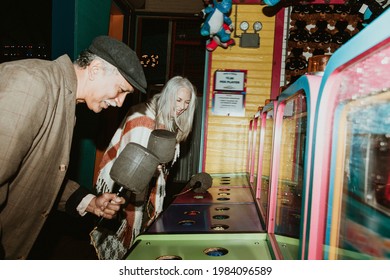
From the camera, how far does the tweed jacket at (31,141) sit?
135 cm

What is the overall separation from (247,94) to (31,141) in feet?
14.7

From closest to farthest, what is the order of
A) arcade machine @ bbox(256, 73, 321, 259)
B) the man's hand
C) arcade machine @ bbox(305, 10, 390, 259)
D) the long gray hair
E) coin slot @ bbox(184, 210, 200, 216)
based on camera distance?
arcade machine @ bbox(305, 10, 390, 259) < arcade machine @ bbox(256, 73, 321, 259) < the man's hand < coin slot @ bbox(184, 210, 200, 216) < the long gray hair

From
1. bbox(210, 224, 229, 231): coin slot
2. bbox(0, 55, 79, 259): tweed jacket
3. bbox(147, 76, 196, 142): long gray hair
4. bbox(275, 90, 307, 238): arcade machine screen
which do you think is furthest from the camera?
bbox(147, 76, 196, 142): long gray hair

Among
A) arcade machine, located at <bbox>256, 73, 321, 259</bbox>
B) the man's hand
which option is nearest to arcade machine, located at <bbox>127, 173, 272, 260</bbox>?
arcade machine, located at <bbox>256, 73, 321, 259</bbox>

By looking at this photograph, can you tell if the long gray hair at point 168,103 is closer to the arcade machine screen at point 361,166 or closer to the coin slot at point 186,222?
the coin slot at point 186,222

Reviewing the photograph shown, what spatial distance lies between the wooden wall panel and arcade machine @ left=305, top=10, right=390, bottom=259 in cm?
443

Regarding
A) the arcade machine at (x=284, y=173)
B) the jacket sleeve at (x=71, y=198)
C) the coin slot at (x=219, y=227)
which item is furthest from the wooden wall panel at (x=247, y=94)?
the arcade machine at (x=284, y=173)

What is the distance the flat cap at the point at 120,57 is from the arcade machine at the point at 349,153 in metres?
1.07

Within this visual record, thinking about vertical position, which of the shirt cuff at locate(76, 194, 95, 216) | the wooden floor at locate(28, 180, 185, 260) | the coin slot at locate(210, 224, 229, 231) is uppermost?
the shirt cuff at locate(76, 194, 95, 216)

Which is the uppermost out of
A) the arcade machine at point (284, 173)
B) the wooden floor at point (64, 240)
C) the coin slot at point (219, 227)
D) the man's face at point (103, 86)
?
the man's face at point (103, 86)

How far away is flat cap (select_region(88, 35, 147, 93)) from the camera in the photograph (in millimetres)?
1694

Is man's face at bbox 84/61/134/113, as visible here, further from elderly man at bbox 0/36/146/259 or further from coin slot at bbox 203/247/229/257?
coin slot at bbox 203/247/229/257
